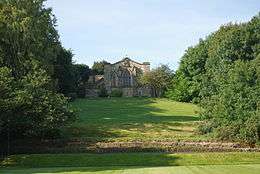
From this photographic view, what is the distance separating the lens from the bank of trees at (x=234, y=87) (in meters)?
50.8

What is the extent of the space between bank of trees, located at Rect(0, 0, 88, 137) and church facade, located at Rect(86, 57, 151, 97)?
83.7 m

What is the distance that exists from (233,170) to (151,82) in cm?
9879

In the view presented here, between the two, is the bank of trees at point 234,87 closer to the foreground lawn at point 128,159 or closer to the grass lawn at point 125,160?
the foreground lawn at point 128,159

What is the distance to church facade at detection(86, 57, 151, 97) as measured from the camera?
142 m

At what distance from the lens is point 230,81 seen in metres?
55.0

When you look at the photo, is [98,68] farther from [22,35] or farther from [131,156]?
[131,156]

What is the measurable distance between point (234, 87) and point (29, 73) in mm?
20144

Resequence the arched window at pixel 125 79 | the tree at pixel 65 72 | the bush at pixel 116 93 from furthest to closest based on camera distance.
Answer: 1. the arched window at pixel 125 79
2. the bush at pixel 116 93
3. the tree at pixel 65 72

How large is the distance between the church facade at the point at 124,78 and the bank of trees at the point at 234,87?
Answer: 6023cm

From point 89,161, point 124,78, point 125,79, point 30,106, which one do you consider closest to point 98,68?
point 124,78

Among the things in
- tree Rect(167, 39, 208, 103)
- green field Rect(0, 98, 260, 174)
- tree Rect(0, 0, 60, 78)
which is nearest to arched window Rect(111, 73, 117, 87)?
tree Rect(167, 39, 208, 103)

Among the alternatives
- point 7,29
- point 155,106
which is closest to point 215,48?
point 155,106

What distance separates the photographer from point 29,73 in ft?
159

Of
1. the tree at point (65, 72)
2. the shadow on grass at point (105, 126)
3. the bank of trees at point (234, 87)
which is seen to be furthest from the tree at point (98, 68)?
the bank of trees at point (234, 87)
